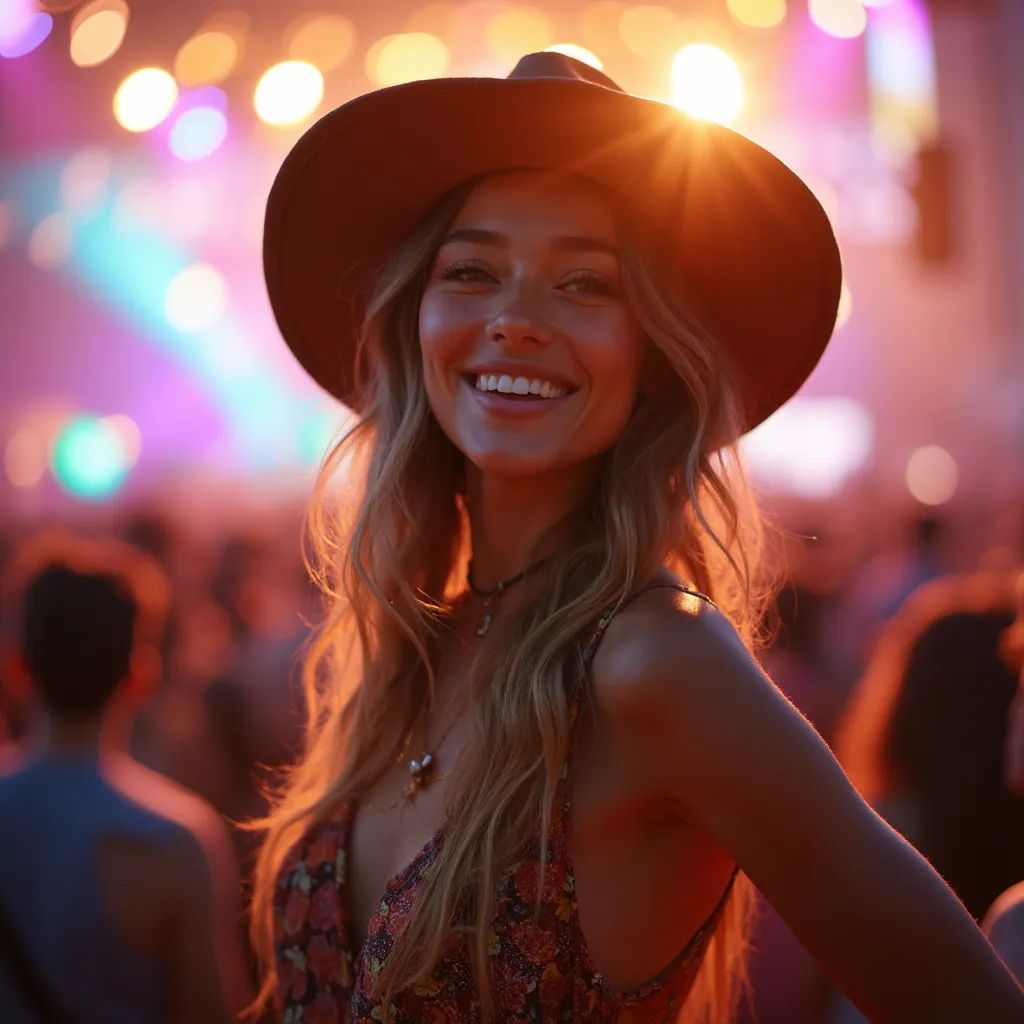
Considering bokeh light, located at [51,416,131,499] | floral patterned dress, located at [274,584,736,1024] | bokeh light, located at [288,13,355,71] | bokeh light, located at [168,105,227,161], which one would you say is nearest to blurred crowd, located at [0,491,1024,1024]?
floral patterned dress, located at [274,584,736,1024]

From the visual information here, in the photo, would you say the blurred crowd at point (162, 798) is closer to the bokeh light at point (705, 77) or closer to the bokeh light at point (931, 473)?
the bokeh light at point (705, 77)

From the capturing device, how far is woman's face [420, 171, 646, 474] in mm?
1865

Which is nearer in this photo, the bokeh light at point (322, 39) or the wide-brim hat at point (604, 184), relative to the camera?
the wide-brim hat at point (604, 184)

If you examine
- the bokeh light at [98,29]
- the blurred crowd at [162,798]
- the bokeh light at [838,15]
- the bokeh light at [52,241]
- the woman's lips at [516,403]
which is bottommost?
the blurred crowd at [162,798]

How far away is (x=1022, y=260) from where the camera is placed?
20.7m

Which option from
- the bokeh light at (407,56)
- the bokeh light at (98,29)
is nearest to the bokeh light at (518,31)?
the bokeh light at (407,56)

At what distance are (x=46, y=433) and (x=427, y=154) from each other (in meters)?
17.5

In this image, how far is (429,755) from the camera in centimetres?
189

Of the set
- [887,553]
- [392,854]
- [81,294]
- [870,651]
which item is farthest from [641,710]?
[81,294]

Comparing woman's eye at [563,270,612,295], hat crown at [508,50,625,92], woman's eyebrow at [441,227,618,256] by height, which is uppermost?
hat crown at [508,50,625,92]

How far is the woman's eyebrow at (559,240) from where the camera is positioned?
187cm

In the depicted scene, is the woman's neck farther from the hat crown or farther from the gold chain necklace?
the hat crown

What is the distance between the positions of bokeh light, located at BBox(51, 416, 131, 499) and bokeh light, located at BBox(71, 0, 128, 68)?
24.5ft

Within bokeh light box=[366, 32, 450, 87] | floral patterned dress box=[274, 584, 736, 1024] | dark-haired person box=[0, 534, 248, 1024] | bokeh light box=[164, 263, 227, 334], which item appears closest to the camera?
floral patterned dress box=[274, 584, 736, 1024]
